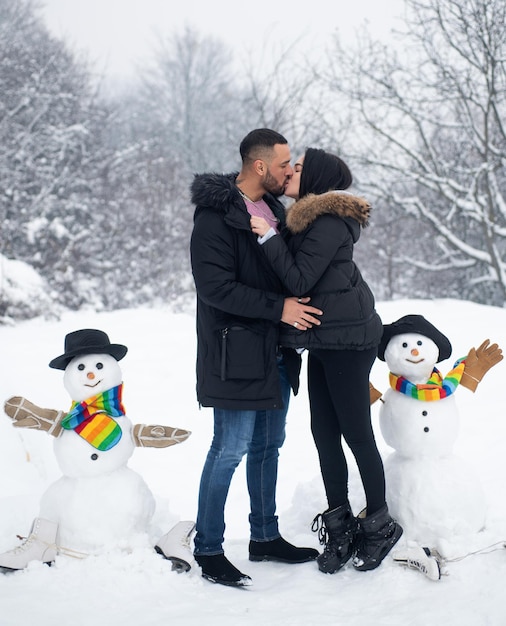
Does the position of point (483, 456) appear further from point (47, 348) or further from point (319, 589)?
point (47, 348)

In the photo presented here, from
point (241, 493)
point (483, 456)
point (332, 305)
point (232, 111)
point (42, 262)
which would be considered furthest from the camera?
point (232, 111)

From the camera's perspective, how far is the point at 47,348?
6766 millimetres

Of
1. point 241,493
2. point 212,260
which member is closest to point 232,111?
point 241,493

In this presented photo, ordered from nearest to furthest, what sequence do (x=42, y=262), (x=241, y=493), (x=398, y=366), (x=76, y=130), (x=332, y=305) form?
(x=332, y=305)
(x=398, y=366)
(x=241, y=493)
(x=42, y=262)
(x=76, y=130)

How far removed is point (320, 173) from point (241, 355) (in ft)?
2.78

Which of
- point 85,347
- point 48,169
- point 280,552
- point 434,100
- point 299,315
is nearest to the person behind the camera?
point 299,315

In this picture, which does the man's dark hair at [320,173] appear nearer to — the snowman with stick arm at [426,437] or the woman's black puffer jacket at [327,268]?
the woman's black puffer jacket at [327,268]

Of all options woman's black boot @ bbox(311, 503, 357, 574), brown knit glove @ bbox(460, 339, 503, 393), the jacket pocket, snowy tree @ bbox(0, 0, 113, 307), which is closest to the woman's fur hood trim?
the jacket pocket

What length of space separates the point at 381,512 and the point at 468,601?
486 mm

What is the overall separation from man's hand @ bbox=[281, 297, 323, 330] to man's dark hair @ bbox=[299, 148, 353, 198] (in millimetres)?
513

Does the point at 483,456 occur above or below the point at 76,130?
below

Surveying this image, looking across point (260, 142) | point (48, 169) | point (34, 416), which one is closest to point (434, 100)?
point (48, 169)

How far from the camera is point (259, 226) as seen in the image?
2609mm

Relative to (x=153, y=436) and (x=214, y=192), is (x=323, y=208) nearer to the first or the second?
(x=214, y=192)
